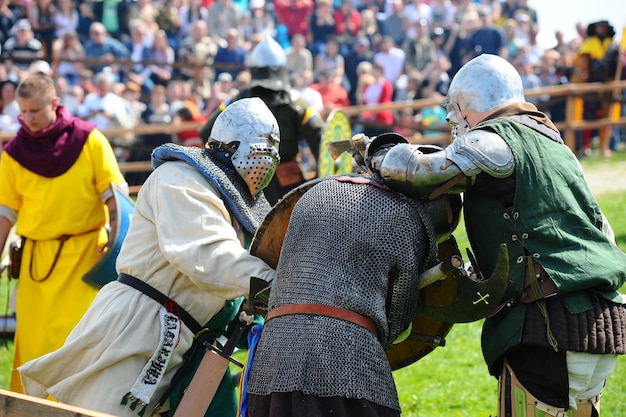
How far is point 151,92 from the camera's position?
13.1m

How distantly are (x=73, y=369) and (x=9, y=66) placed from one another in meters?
9.29

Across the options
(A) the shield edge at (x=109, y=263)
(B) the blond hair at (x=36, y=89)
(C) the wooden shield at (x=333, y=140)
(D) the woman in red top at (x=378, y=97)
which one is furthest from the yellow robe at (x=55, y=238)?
(D) the woman in red top at (x=378, y=97)

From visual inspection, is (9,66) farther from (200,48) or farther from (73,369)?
(73,369)

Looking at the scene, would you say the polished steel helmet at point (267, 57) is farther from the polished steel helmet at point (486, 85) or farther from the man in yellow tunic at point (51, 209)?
the polished steel helmet at point (486, 85)

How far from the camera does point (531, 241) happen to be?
11.4ft

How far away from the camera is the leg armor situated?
3.55 m

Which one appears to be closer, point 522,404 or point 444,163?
point 444,163

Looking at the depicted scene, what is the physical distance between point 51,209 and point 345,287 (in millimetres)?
2824

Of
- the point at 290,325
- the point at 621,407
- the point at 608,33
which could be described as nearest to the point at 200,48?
the point at 608,33

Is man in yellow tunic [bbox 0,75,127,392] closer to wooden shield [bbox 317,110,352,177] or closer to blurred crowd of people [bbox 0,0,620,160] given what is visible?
wooden shield [bbox 317,110,352,177]

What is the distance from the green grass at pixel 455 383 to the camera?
5457 mm

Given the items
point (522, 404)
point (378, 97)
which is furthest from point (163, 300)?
point (378, 97)

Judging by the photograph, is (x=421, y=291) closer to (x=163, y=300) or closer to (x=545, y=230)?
(x=545, y=230)

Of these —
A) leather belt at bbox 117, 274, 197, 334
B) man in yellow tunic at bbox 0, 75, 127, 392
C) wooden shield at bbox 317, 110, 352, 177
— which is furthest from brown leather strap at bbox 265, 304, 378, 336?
wooden shield at bbox 317, 110, 352, 177
